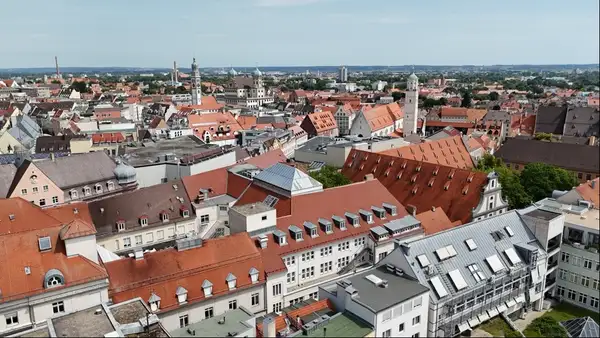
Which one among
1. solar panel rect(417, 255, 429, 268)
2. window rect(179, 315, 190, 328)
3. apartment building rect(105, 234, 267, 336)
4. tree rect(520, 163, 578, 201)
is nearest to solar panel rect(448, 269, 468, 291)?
solar panel rect(417, 255, 429, 268)

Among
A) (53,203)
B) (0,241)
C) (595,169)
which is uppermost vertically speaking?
(595,169)

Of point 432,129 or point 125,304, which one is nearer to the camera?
point 125,304

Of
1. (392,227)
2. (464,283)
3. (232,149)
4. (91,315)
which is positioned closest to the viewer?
(91,315)

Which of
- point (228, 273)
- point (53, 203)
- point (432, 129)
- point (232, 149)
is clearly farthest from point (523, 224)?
point (432, 129)

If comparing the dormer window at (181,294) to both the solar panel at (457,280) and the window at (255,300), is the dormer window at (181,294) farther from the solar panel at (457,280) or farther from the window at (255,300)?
the solar panel at (457,280)

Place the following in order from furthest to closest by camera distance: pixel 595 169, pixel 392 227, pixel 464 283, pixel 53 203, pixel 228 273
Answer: pixel 53 203, pixel 392 227, pixel 228 273, pixel 464 283, pixel 595 169

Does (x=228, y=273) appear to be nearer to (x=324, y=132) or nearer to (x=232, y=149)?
(x=232, y=149)

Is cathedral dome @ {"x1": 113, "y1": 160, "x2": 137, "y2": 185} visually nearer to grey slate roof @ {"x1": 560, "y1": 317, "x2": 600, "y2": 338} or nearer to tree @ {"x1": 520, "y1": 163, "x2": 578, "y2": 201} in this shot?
tree @ {"x1": 520, "y1": 163, "x2": 578, "y2": 201}

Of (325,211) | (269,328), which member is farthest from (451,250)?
(269,328)
